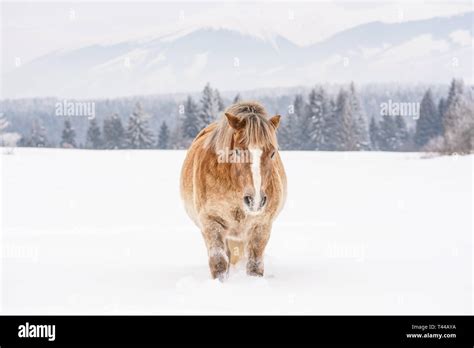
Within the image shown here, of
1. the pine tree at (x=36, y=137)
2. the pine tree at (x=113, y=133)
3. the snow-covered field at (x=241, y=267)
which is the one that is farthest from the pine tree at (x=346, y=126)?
the snow-covered field at (x=241, y=267)

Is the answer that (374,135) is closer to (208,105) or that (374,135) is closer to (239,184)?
(208,105)

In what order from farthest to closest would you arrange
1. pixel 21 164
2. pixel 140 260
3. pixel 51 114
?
pixel 51 114 → pixel 21 164 → pixel 140 260

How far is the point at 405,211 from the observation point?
1542 cm

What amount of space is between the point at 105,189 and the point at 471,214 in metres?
12.1

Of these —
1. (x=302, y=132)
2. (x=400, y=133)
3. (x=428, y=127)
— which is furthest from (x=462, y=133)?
(x=400, y=133)

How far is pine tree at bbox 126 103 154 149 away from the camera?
49781 mm

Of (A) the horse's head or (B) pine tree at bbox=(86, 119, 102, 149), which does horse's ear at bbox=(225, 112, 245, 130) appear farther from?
(B) pine tree at bbox=(86, 119, 102, 149)

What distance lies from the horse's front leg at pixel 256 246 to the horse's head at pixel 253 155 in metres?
0.74

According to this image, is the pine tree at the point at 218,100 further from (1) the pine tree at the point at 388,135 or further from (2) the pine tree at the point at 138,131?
(1) the pine tree at the point at 388,135

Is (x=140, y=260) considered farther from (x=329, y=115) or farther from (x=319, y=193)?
(x=329, y=115)

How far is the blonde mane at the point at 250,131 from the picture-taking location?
20.0 feet

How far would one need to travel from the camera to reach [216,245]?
683 cm

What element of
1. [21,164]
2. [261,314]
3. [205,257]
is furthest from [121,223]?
[21,164]

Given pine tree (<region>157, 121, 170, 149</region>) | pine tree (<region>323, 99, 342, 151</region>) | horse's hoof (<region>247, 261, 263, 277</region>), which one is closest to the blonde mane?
horse's hoof (<region>247, 261, 263, 277</region>)
